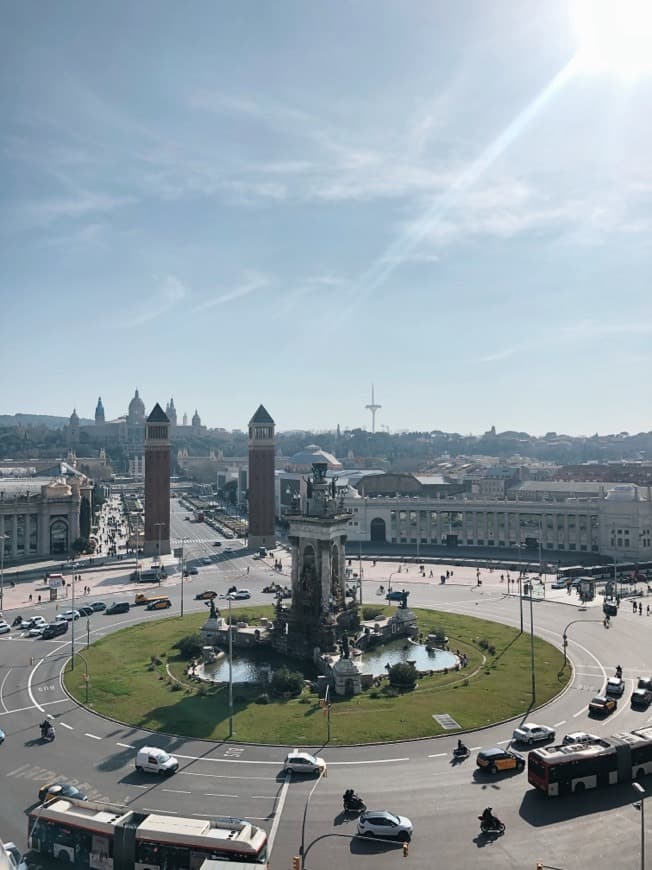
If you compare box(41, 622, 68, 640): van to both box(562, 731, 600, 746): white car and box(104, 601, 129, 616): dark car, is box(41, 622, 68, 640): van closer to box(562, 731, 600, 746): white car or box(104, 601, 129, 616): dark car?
box(104, 601, 129, 616): dark car

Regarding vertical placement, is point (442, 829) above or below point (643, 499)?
below

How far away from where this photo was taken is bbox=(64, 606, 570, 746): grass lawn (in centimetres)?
4041

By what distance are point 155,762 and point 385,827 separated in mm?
12376

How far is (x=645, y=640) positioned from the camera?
6025 cm

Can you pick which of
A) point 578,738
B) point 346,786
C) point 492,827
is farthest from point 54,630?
point 492,827

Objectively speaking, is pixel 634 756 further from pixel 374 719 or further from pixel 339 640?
pixel 339 640

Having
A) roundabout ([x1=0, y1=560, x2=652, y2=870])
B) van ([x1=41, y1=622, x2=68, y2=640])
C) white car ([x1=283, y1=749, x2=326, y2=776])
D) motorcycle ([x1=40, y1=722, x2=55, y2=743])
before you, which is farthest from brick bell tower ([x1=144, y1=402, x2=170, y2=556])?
white car ([x1=283, y1=749, x2=326, y2=776])

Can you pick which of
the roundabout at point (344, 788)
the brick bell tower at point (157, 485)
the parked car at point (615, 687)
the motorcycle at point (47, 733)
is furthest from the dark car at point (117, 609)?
the parked car at point (615, 687)

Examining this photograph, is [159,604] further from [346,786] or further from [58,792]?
[346,786]

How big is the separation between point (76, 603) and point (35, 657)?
22938mm

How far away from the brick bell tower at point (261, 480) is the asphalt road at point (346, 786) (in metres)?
73.5

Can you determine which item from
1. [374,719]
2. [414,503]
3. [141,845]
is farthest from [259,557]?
[141,845]

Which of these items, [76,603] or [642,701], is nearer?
[642,701]

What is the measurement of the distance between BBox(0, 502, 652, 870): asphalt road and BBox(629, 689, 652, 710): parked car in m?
1.13
